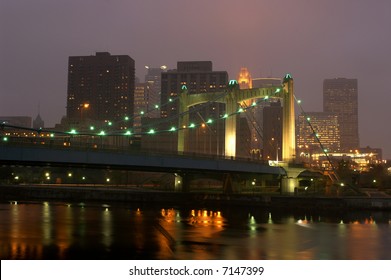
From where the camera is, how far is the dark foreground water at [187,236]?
28500 mm

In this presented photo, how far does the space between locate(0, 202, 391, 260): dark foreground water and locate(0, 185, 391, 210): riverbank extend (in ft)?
24.4

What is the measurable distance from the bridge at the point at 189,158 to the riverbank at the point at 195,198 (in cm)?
352

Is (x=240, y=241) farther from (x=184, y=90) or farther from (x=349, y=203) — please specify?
(x=184, y=90)

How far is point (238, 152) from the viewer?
166875 millimetres

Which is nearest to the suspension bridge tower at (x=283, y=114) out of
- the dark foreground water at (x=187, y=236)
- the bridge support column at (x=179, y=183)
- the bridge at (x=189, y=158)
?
the bridge at (x=189, y=158)

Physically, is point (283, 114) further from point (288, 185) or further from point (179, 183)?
point (179, 183)

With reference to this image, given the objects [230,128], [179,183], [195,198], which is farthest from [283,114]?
[195,198]

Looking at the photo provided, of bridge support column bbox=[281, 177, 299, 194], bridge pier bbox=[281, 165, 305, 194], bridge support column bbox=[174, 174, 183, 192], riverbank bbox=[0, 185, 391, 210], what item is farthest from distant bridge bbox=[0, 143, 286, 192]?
bridge support column bbox=[174, 174, 183, 192]

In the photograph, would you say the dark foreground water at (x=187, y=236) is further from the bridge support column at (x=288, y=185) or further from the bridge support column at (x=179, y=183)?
the bridge support column at (x=288, y=185)

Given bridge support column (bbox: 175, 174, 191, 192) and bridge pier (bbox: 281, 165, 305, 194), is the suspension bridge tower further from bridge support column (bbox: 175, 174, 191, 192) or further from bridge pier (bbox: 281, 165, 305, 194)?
bridge support column (bbox: 175, 174, 191, 192)

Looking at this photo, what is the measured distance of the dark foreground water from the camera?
28500mm

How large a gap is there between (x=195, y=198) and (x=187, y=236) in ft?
110

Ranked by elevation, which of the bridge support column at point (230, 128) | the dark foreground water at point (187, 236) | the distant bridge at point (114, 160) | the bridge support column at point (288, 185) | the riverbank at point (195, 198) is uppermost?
the bridge support column at point (230, 128)

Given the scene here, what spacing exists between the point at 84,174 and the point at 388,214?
79.2 metres
